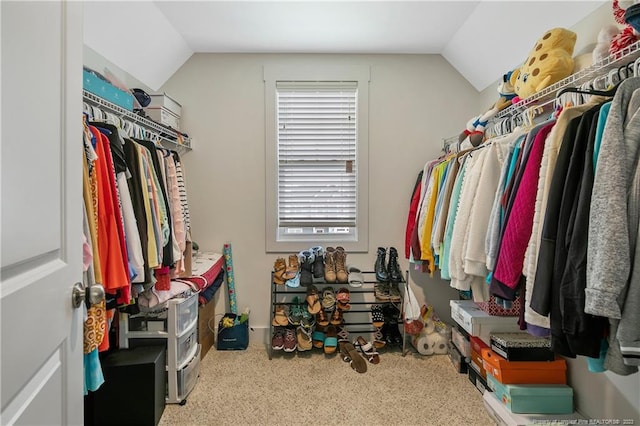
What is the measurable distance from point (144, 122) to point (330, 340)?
6.52 ft

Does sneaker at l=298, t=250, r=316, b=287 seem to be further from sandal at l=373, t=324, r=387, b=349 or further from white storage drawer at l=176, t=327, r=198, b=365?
white storage drawer at l=176, t=327, r=198, b=365

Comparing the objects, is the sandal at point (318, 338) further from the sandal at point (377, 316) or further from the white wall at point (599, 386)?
the white wall at point (599, 386)

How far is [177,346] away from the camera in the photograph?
1768mm

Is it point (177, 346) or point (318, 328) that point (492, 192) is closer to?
point (318, 328)

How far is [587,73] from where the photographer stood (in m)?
1.26

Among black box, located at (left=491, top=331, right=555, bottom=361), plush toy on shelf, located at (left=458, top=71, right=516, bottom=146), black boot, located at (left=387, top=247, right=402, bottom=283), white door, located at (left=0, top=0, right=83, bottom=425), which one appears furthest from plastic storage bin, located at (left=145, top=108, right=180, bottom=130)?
black box, located at (left=491, top=331, right=555, bottom=361)

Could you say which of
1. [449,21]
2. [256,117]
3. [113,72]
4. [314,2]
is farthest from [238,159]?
[449,21]

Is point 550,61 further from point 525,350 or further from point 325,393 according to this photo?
point 325,393

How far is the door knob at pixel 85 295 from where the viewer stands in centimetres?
77

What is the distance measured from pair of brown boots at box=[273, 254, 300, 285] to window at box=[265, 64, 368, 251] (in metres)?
0.21

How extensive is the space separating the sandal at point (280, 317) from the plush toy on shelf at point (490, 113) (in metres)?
1.82

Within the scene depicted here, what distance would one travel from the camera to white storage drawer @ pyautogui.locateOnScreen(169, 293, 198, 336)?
178cm

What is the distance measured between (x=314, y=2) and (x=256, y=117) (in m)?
0.97

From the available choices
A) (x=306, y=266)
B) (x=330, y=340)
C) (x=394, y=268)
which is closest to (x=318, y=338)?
(x=330, y=340)
